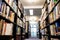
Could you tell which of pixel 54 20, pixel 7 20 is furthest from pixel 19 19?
pixel 54 20

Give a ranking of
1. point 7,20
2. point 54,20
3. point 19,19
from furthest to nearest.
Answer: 1. point 19,19
2. point 54,20
3. point 7,20

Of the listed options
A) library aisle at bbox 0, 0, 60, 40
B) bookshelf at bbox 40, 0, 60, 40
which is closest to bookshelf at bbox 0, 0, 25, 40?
library aisle at bbox 0, 0, 60, 40

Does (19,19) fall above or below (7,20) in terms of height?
above

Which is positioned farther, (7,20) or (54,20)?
(54,20)

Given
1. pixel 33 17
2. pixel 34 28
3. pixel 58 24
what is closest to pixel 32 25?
pixel 34 28

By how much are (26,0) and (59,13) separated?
436cm

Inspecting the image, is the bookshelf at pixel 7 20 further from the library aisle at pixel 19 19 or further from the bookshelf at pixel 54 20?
the bookshelf at pixel 54 20

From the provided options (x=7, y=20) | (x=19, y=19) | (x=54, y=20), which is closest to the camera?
(x=7, y=20)

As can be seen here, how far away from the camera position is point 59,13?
1635 millimetres

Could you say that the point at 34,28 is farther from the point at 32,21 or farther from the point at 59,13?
the point at 59,13

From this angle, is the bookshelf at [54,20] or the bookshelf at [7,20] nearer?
the bookshelf at [7,20]

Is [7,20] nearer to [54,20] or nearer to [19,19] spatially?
[54,20]

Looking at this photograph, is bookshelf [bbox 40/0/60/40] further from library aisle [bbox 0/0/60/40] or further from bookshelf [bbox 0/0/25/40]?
bookshelf [bbox 0/0/25/40]

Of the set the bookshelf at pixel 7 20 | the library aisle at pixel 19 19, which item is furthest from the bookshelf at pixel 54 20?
the bookshelf at pixel 7 20
